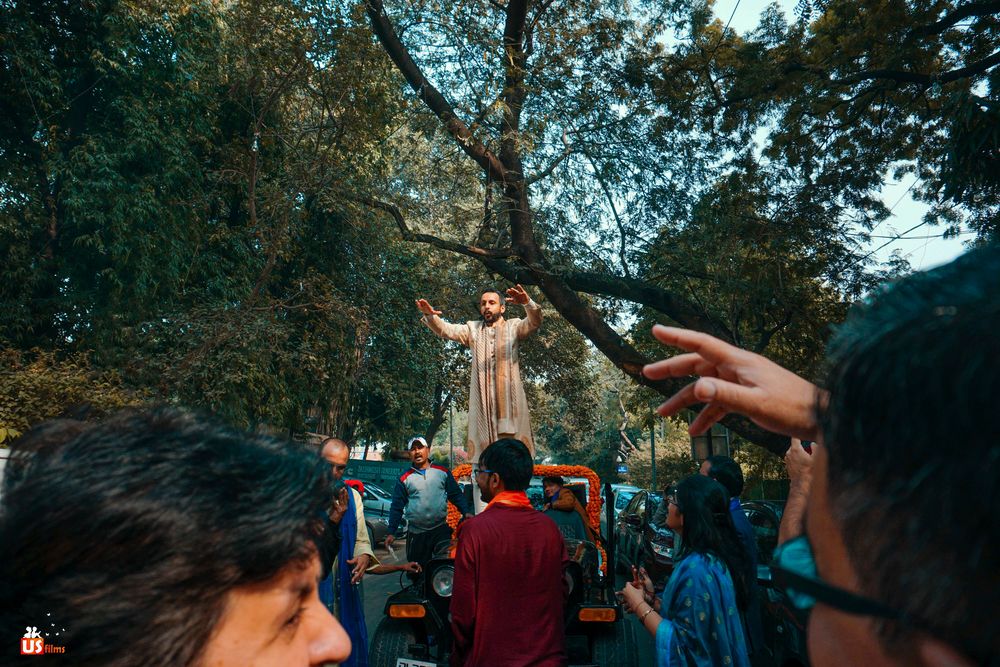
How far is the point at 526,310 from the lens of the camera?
562cm

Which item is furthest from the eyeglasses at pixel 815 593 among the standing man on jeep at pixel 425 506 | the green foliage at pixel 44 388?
the green foliage at pixel 44 388

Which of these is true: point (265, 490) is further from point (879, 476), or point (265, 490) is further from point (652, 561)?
point (652, 561)

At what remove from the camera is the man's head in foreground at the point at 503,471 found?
3829mm

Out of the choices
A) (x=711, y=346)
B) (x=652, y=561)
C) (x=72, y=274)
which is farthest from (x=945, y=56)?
(x=72, y=274)

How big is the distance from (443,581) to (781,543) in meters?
4.34

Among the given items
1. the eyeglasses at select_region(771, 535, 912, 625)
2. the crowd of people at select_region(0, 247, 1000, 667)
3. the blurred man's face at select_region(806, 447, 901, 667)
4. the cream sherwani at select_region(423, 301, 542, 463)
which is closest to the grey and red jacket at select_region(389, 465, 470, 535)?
the cream sherwani at select_region(423, 301, 542, 463)

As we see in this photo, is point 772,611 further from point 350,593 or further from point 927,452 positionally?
point 927,452

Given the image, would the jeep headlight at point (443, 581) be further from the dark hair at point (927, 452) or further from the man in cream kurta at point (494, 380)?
the dark hair at point (927, 452)

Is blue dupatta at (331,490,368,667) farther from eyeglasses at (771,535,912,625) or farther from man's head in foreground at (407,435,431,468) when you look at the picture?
eyeglasses at (771,535,912,625)

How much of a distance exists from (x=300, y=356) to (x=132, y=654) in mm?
13518

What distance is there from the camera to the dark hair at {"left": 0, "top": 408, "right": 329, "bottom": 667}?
983 millimetres

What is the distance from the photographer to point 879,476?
783 millimetres

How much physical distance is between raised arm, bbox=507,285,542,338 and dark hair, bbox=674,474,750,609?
86.5 inches

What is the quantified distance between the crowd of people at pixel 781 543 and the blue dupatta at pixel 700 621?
65.4 inches
